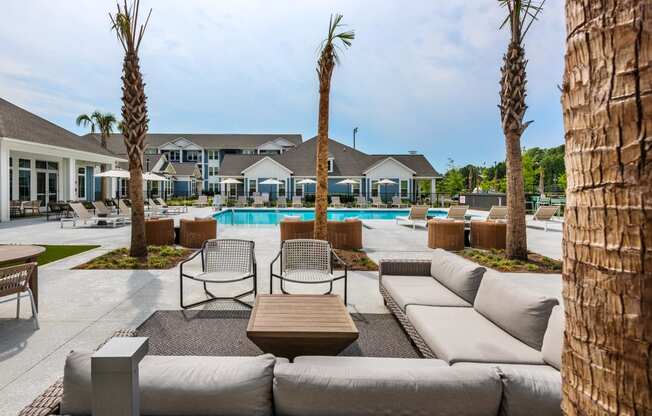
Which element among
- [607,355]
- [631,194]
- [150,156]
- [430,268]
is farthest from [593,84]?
[150,156]

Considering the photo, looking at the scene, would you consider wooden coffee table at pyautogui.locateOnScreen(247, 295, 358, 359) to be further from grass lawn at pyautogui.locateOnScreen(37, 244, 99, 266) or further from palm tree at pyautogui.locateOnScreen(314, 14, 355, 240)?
grass lawn at pyautogui.locateOnScreen(37, 244, 99, 266)

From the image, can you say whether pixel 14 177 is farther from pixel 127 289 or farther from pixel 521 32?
pixel 521 32

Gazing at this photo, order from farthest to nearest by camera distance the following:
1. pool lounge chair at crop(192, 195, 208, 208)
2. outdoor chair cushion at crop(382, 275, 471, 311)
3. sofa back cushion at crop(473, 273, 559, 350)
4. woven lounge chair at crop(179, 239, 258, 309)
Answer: pool lounge chair at crop(192, 195, 208, 208), woven lounge chair at crop(179, 239, 258, 309), outdoor chair cushion at crop(382, 275, 471, 311), sofa back cushion at crop(473, 273, 559, 350)

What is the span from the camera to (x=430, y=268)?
5.44 metres

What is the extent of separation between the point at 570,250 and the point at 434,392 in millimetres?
1130

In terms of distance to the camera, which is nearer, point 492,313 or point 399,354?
point 492,313

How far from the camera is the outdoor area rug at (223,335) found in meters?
3.92

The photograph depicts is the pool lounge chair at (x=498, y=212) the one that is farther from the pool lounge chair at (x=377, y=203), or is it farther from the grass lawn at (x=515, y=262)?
the pool lounge chair at (x=377, y=203)

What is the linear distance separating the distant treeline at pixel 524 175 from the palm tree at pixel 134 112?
29951 millimetres

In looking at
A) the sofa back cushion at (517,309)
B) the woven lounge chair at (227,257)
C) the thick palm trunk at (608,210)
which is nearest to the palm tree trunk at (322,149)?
the woven lounge chair at (227,257)

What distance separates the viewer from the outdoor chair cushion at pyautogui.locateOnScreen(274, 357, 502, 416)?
1.76 metres

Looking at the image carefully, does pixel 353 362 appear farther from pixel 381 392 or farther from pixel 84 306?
pixel 84 306

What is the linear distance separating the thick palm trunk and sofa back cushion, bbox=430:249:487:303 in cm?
336

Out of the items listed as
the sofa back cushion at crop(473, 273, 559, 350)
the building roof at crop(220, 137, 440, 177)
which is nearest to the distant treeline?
the building roof at crop(220, 137, 440, 177)
